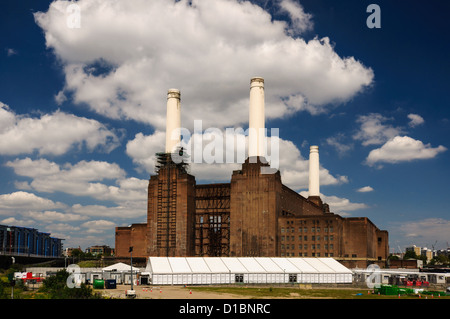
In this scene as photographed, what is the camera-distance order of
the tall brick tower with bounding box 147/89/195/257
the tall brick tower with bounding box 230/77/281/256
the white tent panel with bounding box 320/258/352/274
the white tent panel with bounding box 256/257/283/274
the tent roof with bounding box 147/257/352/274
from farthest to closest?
the tall brick tower with bounding box 147/89/195/257 < the tall brick tower with bounding box 230/77/281/256 < the white tent panel with bounding box 320/258/352/274 < the white tent panel with bounding box 256/257/283/274 < the tent roof with bounding box 147/257/352/274

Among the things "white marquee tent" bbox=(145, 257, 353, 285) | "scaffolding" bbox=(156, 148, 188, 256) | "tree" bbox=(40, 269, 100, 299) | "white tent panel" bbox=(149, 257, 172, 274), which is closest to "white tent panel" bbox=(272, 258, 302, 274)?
"white marquee tent" bbox=(145, 257, 353, 285)

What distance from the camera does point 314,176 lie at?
184 metres

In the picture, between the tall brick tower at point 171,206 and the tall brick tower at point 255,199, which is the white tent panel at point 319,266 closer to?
the tall brick tower at point 255,199

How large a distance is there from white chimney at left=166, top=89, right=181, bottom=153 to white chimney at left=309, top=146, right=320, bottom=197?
194 ft

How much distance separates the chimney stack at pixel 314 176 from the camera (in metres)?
182

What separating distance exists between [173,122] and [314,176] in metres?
65.6

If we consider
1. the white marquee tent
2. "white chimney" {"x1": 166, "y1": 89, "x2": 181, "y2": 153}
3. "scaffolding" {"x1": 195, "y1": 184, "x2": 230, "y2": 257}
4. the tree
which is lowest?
the white marquee tent

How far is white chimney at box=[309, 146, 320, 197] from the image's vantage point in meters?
182

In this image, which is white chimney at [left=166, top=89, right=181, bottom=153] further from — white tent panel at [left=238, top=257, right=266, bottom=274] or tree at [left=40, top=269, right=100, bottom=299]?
tree at [left=40, top=269, right=100, bottom=299]

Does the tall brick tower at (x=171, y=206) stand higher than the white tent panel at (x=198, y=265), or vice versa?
the tall brick tower at (x=171, y=206)

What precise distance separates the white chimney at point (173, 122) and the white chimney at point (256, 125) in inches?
903

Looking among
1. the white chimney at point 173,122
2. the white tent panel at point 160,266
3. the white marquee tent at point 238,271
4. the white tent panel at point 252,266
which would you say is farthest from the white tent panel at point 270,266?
the white chimney at point 173,122
